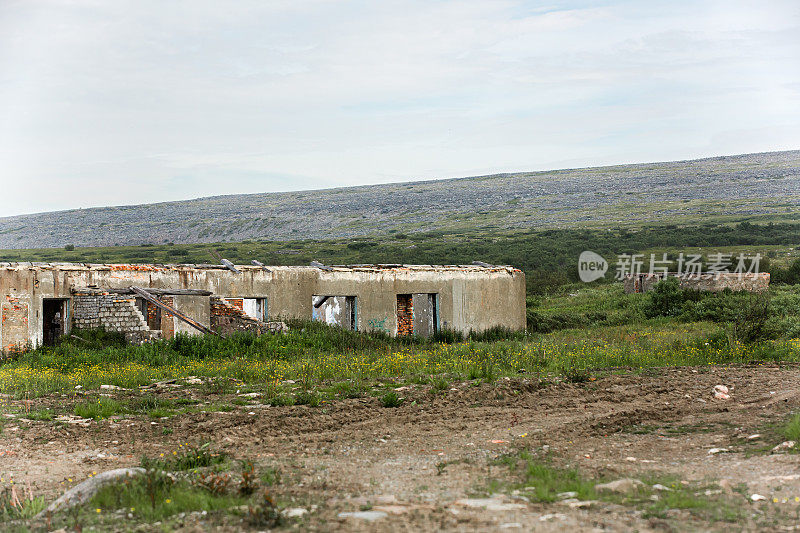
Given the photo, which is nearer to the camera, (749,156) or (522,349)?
(522,349)

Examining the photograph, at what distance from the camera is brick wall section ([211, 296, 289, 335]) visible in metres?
19.0

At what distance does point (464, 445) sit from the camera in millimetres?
8711

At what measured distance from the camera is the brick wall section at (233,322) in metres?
19.0

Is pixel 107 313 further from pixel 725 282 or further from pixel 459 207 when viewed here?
pixel 459 207

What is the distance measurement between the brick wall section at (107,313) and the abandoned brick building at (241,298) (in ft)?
0.07

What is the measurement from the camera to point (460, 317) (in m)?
23.5

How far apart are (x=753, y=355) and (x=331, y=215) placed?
3542 inches

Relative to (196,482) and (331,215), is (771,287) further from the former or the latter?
(331,215)

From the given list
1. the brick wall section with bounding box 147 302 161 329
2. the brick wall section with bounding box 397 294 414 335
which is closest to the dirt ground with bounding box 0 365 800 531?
the brick wall section with bounding box 147 302 161 329

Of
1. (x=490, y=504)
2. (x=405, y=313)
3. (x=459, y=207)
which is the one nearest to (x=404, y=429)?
(x=490, y=504)

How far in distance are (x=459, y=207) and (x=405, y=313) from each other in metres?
86.8

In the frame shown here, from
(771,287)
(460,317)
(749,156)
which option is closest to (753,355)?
(460,317)

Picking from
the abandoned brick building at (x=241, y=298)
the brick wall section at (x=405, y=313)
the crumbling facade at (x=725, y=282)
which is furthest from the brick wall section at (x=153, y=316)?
the crumbling facade at (x=725, y=282)

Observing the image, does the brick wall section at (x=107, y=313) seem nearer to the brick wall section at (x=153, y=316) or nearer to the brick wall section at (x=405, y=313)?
the brick wall section at (x=153, y=316)
